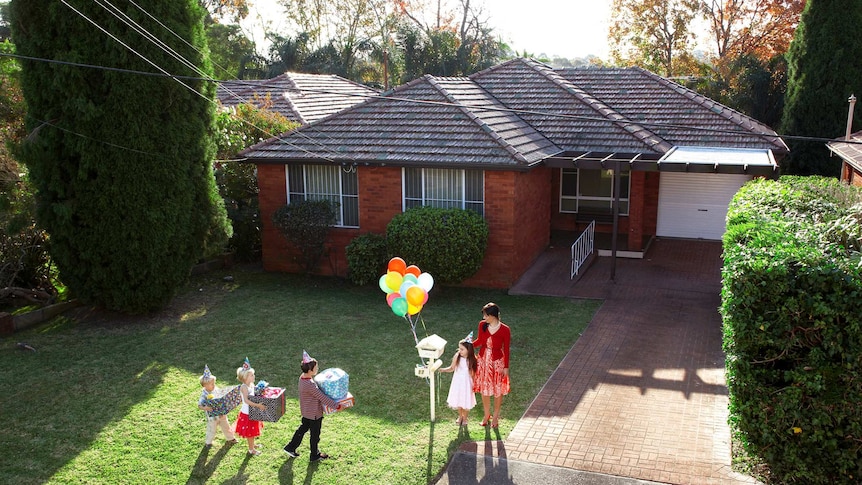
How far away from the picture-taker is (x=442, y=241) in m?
13.8

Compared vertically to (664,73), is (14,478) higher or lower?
lower

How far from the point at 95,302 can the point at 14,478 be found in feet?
18.9

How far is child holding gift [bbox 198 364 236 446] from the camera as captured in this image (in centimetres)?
775

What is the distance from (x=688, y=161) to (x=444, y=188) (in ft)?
16.8

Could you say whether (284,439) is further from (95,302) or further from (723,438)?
(95,302)

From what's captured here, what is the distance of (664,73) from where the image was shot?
34.7 meters

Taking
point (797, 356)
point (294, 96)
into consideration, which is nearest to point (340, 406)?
point (797, 356)

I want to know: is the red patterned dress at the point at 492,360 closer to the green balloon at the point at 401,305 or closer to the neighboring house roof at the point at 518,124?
the green balloon at the point at 401,305

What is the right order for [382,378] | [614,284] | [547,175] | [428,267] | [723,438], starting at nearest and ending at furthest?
[723,438] → [382,378] → [428,267] → [614,284] → [547,175]

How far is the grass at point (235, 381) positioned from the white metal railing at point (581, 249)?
5.59 ft

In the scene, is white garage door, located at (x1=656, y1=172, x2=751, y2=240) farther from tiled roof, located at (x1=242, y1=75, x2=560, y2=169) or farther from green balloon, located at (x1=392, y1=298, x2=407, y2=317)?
A: green balloon, located at (x1=392, y1=298, x2=407, y2=317)

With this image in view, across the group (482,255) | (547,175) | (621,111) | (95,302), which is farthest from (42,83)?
(621,111)

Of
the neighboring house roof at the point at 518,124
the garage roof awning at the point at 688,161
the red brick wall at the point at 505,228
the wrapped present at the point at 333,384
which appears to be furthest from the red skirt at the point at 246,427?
the garage roof awning at the point at 688,161

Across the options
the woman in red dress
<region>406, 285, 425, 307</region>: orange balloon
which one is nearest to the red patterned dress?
the woman in red dress
